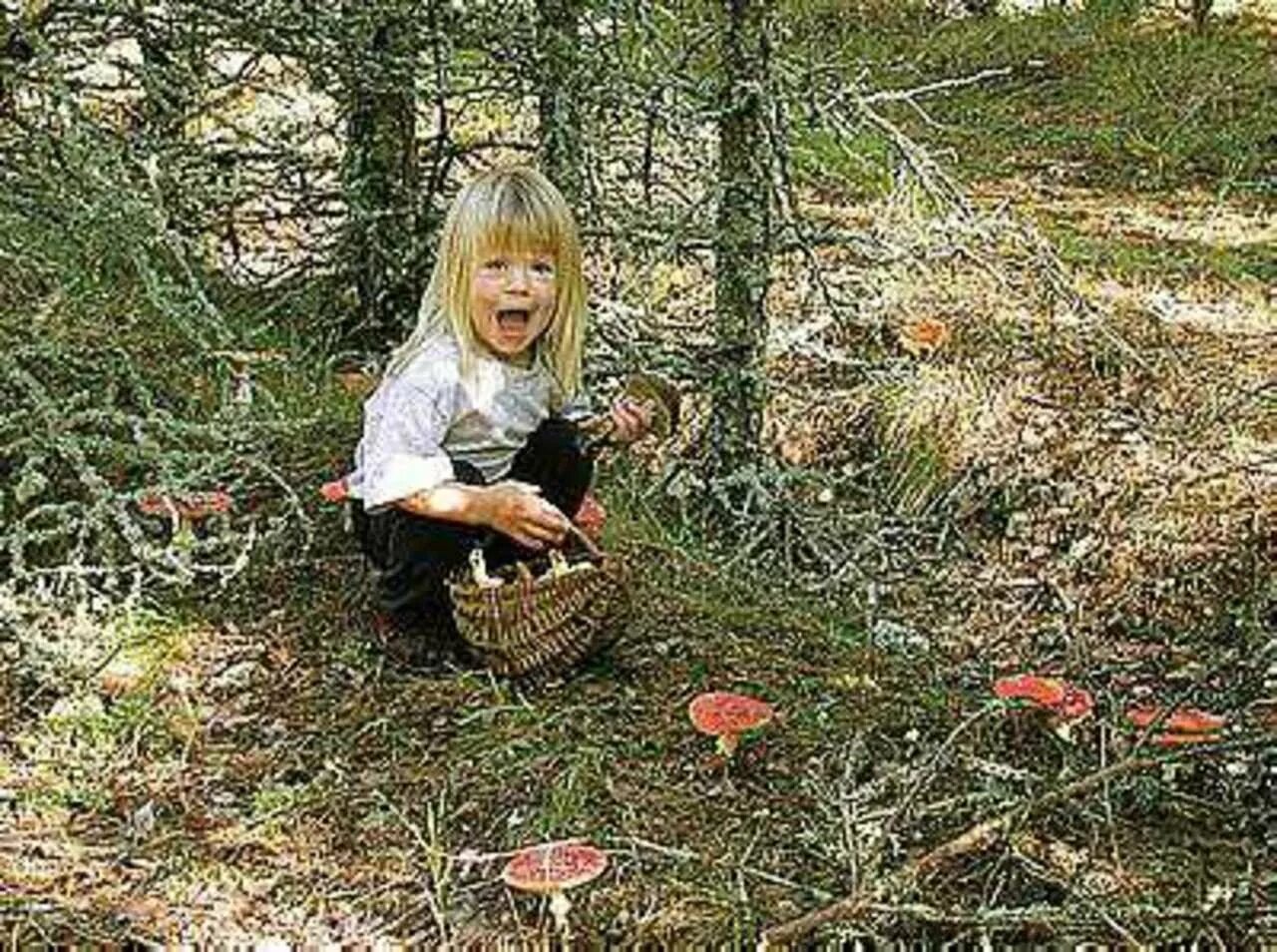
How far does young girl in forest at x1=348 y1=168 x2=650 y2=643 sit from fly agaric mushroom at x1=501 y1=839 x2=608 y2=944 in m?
0.97

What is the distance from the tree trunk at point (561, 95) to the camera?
20.9ft

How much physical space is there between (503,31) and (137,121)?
3.40m

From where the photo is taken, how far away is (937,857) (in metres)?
3.65

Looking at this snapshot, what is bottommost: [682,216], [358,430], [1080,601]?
[1080,601]

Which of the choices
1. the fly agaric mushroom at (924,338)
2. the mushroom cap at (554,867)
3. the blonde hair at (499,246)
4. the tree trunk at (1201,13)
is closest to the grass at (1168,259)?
the fly agaric mushroom at (924,338)

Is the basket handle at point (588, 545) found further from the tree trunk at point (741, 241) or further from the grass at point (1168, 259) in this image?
the grass at point (1168, 259)

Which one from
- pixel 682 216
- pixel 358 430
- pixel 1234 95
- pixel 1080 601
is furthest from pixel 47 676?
pixel 1234 95

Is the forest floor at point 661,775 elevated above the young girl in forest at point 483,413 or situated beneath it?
situated beneath

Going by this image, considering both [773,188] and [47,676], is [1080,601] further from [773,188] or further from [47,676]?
[47,676]

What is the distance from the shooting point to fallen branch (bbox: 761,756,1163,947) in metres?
3.47

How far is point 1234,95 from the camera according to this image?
40.4 ft

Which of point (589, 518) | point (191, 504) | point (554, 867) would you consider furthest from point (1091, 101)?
point (554, 867)

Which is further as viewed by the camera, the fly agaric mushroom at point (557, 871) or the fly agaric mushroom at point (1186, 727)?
the fly agaric mushroom at point (1186, 727)

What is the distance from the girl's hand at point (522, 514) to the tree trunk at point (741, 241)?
2.12 m
